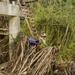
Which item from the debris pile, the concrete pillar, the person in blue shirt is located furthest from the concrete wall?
the person in blue shirt

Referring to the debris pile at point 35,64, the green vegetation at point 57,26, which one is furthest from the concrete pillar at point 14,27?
the debris pile at point 35,64

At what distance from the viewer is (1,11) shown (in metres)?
10.9

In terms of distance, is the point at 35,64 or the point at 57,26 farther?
the point at 57,26

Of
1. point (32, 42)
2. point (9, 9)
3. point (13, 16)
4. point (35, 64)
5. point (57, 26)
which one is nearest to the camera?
point (35, 64)

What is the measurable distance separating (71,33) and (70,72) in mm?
3230

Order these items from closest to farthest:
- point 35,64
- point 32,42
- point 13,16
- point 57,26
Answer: point 35,64 < point 32,42 < point 13,16 < point 57,26

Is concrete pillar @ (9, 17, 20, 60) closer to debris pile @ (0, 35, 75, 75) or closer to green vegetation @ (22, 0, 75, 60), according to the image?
green vegetation @ (22, 0, 75, 60)

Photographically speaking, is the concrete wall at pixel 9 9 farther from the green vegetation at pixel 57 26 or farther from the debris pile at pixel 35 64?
the debris pile at pixel 35 64

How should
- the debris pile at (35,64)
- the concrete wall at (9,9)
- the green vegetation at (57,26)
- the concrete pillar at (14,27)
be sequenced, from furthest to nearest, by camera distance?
the green vegetation at (57,26)
the concrete pillar at (14,27)
the concrete wall at (9,9)
the debris pile at (35,64)

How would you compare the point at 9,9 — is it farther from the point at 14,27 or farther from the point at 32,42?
the point at 32,42

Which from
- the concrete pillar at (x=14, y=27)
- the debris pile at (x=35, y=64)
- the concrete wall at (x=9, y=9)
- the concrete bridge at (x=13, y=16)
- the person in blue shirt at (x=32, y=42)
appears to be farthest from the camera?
the concrete pillar at (x=14, y=27)

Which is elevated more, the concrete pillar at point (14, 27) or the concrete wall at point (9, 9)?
the concrete wall at point (9, 9)

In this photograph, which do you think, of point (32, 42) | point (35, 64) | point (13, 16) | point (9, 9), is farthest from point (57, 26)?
point (35, 64)

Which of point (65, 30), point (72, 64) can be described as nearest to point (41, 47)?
point (72, 64)
